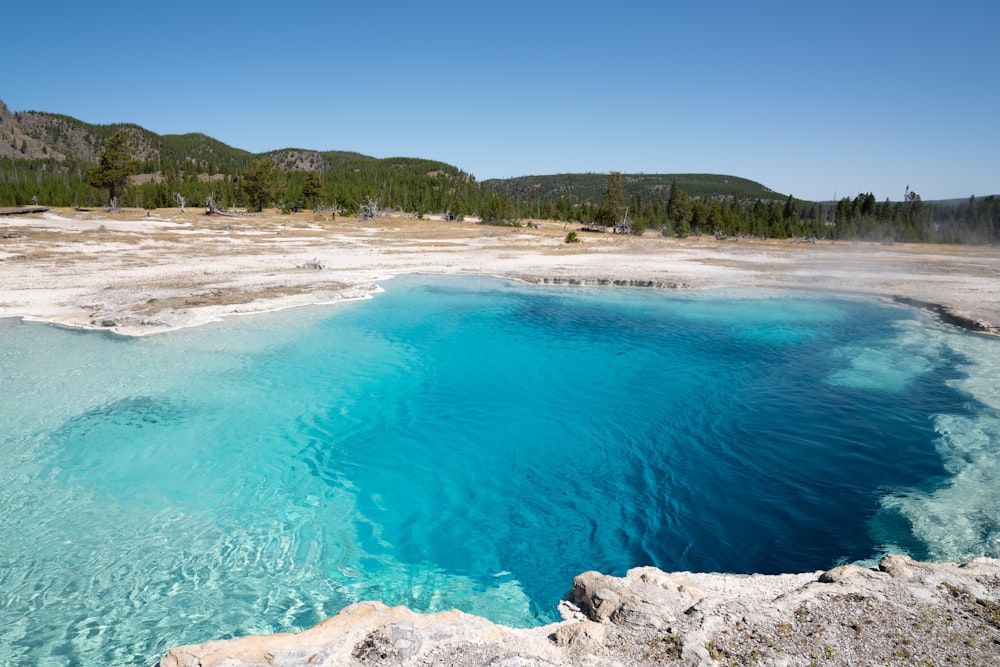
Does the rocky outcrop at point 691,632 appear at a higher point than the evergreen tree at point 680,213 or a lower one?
lower

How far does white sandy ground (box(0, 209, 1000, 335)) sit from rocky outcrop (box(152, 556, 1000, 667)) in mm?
16166

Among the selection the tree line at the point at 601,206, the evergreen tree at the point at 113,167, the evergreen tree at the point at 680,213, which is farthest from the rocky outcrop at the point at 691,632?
the evergreen tree at the point at 680,213

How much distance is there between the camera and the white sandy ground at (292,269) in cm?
2070

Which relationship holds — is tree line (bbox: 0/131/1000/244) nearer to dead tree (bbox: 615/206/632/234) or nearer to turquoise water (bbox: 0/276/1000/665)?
dead tree (bbox: 615/206/632/234)

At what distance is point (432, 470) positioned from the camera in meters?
10.7

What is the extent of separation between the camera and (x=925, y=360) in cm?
1683

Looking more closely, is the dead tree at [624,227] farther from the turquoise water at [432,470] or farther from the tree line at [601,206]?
the turquoise water at [432,470]

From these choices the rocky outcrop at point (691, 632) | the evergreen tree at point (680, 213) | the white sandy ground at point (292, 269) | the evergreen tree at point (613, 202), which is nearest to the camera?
the rocky outcrop at point (691, 632)

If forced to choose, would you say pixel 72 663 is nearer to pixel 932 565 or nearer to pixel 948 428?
pixel 932 565

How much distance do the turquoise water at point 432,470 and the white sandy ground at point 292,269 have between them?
112 inches

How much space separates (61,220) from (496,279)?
42.4m

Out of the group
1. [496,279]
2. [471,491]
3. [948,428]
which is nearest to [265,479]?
[471,491]

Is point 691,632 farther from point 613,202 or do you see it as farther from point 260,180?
point 260,180

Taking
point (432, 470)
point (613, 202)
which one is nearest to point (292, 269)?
point (432, 470)
